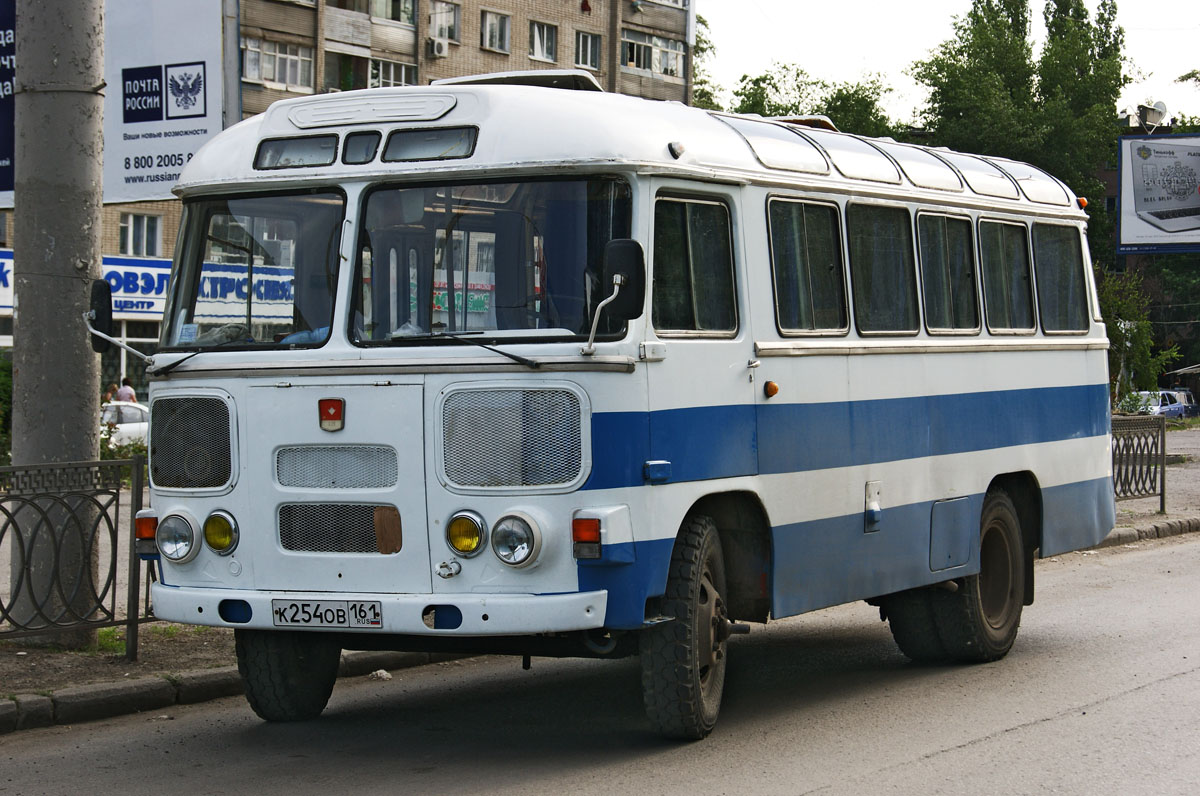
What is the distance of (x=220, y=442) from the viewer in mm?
7703

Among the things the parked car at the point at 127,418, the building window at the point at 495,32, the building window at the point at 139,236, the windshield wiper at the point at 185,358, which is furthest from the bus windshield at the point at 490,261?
the building window at the point at 495,32

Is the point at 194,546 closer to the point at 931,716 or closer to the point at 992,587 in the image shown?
the point at 931,716

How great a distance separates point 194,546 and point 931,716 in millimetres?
3677

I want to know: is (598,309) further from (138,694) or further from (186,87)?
(186,87)

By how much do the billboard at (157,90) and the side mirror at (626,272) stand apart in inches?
224

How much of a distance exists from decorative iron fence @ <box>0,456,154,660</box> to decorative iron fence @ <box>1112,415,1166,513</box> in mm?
14968

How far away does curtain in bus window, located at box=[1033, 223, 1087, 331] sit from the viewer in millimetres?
11328

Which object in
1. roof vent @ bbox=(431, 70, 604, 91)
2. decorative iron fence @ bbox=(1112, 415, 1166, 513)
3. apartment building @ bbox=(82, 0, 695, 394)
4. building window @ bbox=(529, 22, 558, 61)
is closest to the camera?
roof vent @ bbox=(431, 70, 604, 91)

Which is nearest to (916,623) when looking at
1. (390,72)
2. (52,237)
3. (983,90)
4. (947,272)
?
(947,272)

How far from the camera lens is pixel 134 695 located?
29.5 feet

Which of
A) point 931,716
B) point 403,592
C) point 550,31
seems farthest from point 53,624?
point 550,31

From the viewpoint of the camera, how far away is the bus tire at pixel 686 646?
7.49m

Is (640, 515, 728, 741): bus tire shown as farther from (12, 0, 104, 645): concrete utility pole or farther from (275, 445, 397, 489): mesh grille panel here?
(12, 0, 104, 645): concrete utility pole

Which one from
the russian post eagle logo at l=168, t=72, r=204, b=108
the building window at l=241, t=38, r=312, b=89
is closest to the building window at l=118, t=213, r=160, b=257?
the building window at l=241, t=38, r=312, b=89
